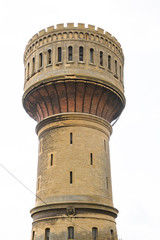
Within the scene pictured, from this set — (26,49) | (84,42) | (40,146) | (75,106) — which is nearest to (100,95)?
(75,106)

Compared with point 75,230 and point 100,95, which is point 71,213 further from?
point 100,95

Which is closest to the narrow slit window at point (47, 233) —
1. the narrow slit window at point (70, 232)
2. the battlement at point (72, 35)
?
the narrow slit window at point (70, 232)

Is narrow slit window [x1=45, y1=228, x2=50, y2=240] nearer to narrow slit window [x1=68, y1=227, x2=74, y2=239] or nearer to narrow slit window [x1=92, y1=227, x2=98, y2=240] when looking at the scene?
narrow slit window [x1=68, y1=227, x2=74, y2=239]

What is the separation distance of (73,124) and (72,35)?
22.6ft

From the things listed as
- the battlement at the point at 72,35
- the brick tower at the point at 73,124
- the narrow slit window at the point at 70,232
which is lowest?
the narrow slit window at the point at 70,232

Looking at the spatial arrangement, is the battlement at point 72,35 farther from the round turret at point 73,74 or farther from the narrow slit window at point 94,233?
the narrow slit window at point 94,233

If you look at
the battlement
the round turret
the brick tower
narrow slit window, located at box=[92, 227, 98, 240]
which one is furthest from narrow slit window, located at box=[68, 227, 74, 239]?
the battlement

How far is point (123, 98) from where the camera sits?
28.6m

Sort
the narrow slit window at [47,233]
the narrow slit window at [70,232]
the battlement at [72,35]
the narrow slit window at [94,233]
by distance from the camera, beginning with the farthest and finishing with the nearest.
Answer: the battlement at [72,35]
the narrow slit window at [47,233]
the narrow slit window at [94,233]
the narrow slit window at [70,232]

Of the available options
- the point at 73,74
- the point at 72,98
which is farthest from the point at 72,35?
the point at 72,98

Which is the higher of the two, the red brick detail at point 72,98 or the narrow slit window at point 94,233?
the red brick detail at point 72,98

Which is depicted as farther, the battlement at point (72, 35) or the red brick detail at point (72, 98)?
the battlement at point (72, 35)

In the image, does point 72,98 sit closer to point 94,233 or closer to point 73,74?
point 73,74

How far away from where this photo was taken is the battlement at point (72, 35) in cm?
2697
